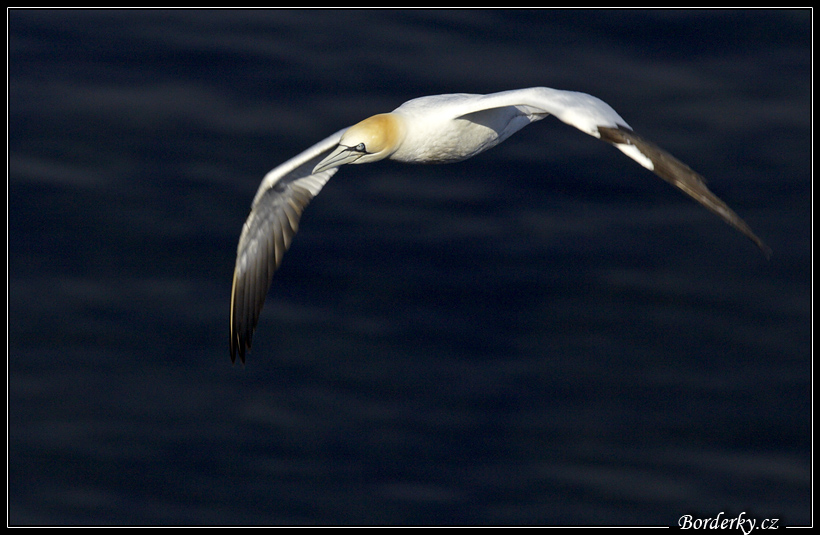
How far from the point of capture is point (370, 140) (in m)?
9.48

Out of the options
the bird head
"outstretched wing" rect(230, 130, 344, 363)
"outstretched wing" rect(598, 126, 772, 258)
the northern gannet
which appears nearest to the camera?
"outstretched wing" rect(598, 126, 772, 258)

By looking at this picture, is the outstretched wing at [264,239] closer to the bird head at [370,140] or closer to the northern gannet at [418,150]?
the northern gannet at [418,150]

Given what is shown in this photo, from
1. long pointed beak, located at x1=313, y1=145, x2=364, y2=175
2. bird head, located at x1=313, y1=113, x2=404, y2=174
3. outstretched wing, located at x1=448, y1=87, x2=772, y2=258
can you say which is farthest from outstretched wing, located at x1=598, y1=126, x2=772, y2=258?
long pointed beak, located at x1=313, y1=145, x2=364, y2=175

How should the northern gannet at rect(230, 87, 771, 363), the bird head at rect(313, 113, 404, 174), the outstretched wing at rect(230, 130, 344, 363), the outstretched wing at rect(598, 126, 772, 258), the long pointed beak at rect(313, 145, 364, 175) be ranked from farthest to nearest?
the outstretched wing at rect(230, 130, 344, 363), the long pointed beak at rect(313, 145, 364, 175), the bird head at rect(313, 113, 404, 174), the northern gannet at rect(230, 87, 771, 363), the outstretched wing at rect(598, 126, 772, 258)

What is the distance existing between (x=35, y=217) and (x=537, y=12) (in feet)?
25.3

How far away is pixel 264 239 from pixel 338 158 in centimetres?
157

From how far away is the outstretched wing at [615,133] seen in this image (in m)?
7.86

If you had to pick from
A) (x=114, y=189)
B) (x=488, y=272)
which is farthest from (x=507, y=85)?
(x=114, y=189)

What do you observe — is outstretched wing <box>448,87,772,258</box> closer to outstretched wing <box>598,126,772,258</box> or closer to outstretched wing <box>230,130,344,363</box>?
outstretched wing <box>598,126,772,258</box>

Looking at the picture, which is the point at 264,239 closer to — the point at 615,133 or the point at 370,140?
the point at 370,140

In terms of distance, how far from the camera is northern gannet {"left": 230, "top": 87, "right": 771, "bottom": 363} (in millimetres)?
8320

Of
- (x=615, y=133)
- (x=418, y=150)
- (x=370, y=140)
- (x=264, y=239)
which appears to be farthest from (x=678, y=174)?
(x=264, y=239)

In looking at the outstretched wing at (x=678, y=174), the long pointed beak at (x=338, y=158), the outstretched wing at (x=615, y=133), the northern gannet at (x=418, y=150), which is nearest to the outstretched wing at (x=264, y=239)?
the northern gannet at (x=418, y=150)

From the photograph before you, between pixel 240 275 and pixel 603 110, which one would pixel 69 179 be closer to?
pixel 240 275
